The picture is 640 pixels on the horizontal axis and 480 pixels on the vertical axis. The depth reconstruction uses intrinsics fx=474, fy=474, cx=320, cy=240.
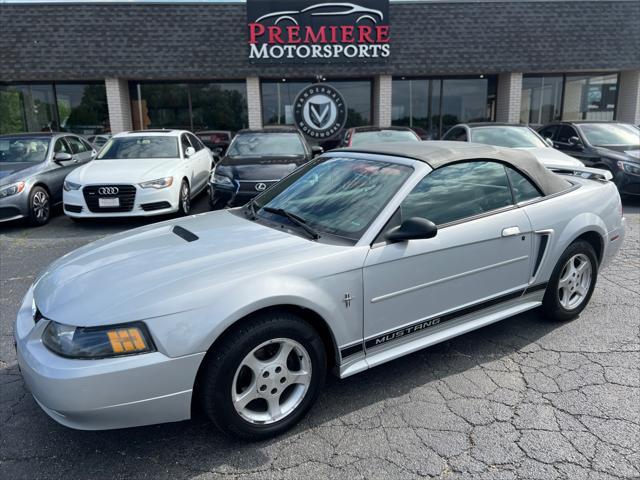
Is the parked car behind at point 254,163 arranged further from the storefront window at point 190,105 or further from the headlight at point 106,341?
the storefront window at point 190,105

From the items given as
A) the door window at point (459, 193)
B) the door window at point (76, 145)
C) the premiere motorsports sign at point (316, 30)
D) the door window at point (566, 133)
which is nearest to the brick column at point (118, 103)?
the premiere motorsports sign at point (316, 30)

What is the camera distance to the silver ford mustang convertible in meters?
2.19

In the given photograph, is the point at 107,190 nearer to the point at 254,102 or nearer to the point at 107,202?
the point at 107,202

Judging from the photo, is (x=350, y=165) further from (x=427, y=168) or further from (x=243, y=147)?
(x=243, y=147)

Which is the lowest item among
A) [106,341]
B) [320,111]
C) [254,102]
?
[106,341]

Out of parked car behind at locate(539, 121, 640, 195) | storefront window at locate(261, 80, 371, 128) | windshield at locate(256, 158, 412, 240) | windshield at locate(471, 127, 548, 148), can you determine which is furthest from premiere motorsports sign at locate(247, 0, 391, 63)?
windshield at locate(256, 158, 412, 240)

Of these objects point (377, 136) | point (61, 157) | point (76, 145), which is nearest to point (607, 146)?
point (377, 136)

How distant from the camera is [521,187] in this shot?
357 centimetres

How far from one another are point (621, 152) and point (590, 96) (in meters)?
9.36

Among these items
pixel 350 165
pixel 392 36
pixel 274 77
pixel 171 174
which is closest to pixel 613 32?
pixel 392 36

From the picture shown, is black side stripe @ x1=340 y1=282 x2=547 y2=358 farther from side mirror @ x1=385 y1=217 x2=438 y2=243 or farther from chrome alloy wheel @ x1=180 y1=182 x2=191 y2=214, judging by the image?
chrome alloy wheel @ x1=180 y1=182 x2=191 y2=214

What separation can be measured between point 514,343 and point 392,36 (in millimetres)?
12597

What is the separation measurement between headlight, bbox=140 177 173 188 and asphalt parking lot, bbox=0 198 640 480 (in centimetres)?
405

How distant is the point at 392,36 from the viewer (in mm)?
14141
